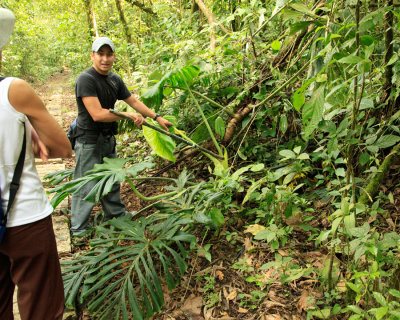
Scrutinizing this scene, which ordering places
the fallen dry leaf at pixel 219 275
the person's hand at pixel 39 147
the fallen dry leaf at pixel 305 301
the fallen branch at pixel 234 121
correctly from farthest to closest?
the fallen branch at pixel 234 121 < the fallen dry leaf at pixel 219 275 < the fallen dry leaf at pixel 305 301 < the person's hand at pixel 39 147

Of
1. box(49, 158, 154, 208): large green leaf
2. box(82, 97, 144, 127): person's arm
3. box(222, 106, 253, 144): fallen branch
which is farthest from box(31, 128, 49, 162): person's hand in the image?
box(222, 106, 253, 144): fallen branch

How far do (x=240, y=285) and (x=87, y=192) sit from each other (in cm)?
172

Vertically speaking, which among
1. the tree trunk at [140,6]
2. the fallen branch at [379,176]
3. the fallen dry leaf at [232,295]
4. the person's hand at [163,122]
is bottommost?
the fallen dry leaf at [232,295]

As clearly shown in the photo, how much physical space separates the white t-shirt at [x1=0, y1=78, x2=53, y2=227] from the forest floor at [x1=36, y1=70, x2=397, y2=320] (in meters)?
1.19

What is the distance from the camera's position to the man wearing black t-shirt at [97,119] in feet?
9.16

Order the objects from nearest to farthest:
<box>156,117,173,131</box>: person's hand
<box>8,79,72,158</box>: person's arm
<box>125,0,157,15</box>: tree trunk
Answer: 1. <box>8,79,72,158</box>: person's arm
2. <box>156,117,173,131</box>: person's hand
3. <box>125,0,157,15</box>: tree trunk

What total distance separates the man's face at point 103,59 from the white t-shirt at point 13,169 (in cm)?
156

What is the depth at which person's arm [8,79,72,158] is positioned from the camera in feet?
4.55

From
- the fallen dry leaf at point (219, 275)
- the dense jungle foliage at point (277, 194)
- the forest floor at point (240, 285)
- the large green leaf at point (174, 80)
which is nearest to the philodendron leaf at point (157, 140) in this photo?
the dense jungle foliage at point (277, 194)

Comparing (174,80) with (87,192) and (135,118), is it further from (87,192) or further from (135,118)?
(87,192)

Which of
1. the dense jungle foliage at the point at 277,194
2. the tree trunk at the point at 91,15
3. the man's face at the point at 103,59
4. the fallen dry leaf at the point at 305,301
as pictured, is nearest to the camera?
the dense jungle foliage at the point at 277,194

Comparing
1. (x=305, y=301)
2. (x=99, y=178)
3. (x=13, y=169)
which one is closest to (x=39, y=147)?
(x=13, y=169)

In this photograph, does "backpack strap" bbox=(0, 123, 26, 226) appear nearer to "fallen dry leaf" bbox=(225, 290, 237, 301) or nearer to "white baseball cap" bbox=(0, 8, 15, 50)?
"white baseball cap" bbox=(0, 8, 15, 50)

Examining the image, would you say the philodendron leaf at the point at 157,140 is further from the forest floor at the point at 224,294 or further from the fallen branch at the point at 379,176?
the fallen branch at the point at 379,176
